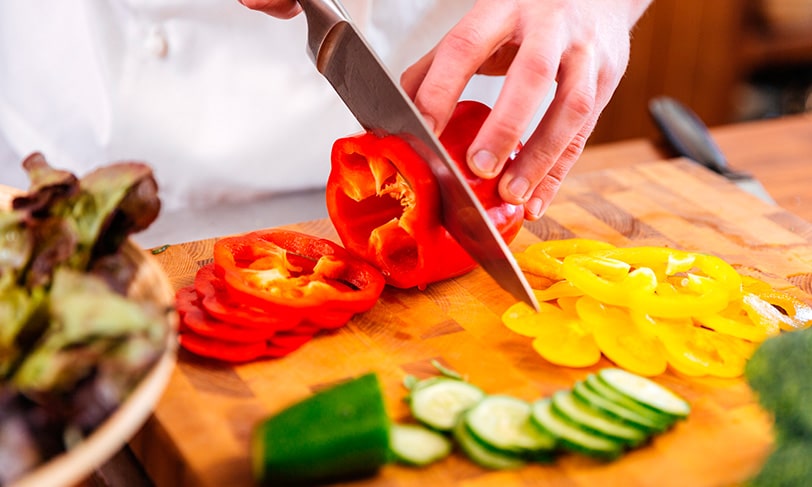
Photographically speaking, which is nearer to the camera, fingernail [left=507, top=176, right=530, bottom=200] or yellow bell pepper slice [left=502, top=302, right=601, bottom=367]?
yellow bell pepper slice [left=502, top=302, right=601, bottom=367]

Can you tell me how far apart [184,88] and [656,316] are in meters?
1.11

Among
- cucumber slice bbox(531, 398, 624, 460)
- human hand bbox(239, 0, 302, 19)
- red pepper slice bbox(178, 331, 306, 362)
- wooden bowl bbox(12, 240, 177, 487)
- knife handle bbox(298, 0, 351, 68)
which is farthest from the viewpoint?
human hand bbox(239, 0, 302, 19)

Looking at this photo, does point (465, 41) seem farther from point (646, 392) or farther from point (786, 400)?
point (786, 400)

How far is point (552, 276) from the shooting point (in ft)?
5.11

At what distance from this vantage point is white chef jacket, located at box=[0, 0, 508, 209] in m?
1.85

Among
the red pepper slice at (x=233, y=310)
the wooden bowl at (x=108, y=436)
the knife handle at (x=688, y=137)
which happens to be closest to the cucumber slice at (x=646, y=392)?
the red pepper slice at (x=233, y=310)

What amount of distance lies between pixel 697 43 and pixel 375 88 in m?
3.00

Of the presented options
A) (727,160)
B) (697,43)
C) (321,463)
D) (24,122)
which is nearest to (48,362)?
(321,463)

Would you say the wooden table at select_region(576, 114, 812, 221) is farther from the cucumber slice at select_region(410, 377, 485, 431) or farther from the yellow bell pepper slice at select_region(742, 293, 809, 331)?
the cucumber slice at select_region(410, 377, 485, 431)

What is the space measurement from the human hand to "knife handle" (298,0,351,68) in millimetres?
97

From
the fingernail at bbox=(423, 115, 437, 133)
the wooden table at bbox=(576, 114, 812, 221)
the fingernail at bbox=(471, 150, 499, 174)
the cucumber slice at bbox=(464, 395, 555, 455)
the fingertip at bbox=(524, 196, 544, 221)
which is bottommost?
the wooden table at bbox=(576, 114, 812, 221)

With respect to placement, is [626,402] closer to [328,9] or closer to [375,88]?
[375,88]

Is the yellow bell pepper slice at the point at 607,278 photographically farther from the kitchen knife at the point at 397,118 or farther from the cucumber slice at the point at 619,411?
the cucumber slice at the point at 619,411

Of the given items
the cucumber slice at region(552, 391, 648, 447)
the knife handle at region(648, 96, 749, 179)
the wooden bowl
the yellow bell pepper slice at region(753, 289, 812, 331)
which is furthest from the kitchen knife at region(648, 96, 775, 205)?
the wooden bowl
